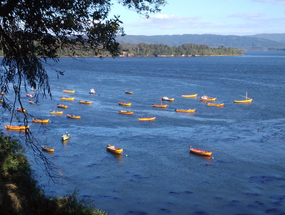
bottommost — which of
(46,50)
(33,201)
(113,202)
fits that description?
(113,202)

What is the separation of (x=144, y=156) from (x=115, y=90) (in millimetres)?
42717

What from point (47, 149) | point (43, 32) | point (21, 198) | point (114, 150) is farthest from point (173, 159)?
point (43, 32)

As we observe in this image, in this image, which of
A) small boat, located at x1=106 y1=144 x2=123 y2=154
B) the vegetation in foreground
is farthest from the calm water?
the vegetation in foreground

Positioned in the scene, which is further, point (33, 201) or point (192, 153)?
point (192, 153)

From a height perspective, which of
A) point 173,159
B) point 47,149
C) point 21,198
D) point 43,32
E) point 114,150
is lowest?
point 173,159

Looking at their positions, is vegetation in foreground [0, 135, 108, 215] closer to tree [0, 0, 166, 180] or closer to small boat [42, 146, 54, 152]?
tree [0, 0, 166, 180]

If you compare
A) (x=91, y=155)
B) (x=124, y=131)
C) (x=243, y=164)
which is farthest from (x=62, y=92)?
(x=243, y=164)

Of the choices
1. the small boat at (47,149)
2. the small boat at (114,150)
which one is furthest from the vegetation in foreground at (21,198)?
the small boat at (47,149)

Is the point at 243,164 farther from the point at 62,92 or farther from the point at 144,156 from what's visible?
the point at 62,92

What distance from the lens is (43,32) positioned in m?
8.34

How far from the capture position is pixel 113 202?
21.6 m

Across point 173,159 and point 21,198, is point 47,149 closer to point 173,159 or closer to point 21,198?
point 173,159

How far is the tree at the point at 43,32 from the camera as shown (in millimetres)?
7765

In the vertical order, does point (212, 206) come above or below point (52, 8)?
below
